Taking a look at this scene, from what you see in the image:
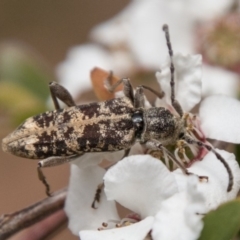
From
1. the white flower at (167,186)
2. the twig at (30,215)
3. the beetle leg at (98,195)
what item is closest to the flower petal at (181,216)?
the white flower at (167,186)

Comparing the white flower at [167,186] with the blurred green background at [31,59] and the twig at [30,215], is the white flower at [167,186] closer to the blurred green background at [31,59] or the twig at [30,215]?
the twig at [30,215]

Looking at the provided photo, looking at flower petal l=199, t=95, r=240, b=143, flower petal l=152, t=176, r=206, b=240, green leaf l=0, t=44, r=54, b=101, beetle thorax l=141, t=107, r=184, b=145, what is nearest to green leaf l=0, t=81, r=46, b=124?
green leaf l=0, t=44, r=54, b=101

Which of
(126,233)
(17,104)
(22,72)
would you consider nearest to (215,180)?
(126,233)

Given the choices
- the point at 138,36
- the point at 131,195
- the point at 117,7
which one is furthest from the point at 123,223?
the point at 117,7

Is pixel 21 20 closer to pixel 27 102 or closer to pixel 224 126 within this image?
pixel 27 102

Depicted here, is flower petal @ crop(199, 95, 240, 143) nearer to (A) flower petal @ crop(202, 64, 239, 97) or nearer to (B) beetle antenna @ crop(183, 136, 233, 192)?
(B) beetle antenna @ crop(183, 136, 233, 192)

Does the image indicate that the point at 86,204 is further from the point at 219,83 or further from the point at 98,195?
the point at 219,83
